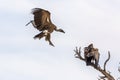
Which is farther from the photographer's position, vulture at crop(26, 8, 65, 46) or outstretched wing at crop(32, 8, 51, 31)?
outstretched wing at crop(32, 8, 51, 31)

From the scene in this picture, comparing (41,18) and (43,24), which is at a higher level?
(41,18)

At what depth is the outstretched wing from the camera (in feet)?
40.8

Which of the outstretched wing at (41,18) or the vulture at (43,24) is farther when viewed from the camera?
the outstretched wing at (41,18)

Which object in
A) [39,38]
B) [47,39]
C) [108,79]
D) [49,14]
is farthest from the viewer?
[49,14]

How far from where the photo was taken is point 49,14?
14094 millimetres

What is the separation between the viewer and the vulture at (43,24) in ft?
38.5

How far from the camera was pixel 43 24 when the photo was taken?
12.6m

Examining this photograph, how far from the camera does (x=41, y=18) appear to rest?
43.7 ft

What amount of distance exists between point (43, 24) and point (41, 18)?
0.81m

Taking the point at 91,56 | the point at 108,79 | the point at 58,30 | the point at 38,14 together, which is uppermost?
the point at 38,14

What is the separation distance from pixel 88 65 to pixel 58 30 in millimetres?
1720

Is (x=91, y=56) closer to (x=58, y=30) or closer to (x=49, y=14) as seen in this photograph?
(x=58, y=30)

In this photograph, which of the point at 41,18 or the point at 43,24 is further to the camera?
the point at 41,18

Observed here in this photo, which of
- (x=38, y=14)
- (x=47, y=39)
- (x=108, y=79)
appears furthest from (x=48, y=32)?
(x=108, y=79)
